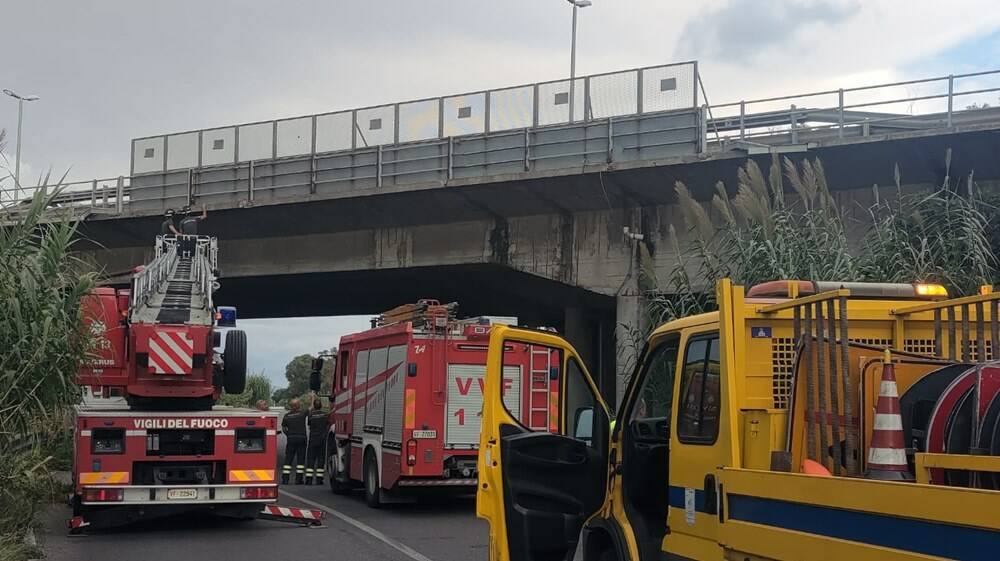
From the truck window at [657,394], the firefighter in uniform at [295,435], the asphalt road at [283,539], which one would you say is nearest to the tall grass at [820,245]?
the asphalt road at [283,539]

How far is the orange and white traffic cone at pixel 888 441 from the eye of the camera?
451cm

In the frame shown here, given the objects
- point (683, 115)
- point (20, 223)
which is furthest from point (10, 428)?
point (683, 115)

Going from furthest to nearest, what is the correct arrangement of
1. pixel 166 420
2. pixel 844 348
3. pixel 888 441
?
1. pixel 166 420
2. pixel 844 348
3. pixel 888 441

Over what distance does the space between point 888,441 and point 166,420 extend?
962 centimetres

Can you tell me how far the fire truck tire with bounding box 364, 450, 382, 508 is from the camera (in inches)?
617

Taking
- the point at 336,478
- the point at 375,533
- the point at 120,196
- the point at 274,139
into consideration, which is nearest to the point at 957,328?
the point at 375,533

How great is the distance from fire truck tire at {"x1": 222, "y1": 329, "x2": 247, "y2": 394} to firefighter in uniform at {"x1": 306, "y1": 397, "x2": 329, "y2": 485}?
23.8 feet

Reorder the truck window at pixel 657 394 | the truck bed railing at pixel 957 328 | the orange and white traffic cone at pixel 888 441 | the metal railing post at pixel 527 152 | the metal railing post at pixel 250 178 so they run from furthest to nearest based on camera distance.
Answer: the metal railing post at pixel 250 178, the metal railing post at pixel 527 152, the truck window at pixel 657 394, the truck bed railing at pixel 957 328, the orange and white traffic cone at pixel 888 441

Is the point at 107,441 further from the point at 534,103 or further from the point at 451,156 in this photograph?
the point at 534,103

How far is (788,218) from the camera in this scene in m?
14.0

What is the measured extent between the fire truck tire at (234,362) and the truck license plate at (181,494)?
1523 millimetres

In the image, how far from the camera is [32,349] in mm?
9586

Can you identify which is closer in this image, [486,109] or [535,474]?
[535,474]

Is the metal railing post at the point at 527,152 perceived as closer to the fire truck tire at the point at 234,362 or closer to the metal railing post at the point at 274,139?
the metal railing post at the point at 274,139
